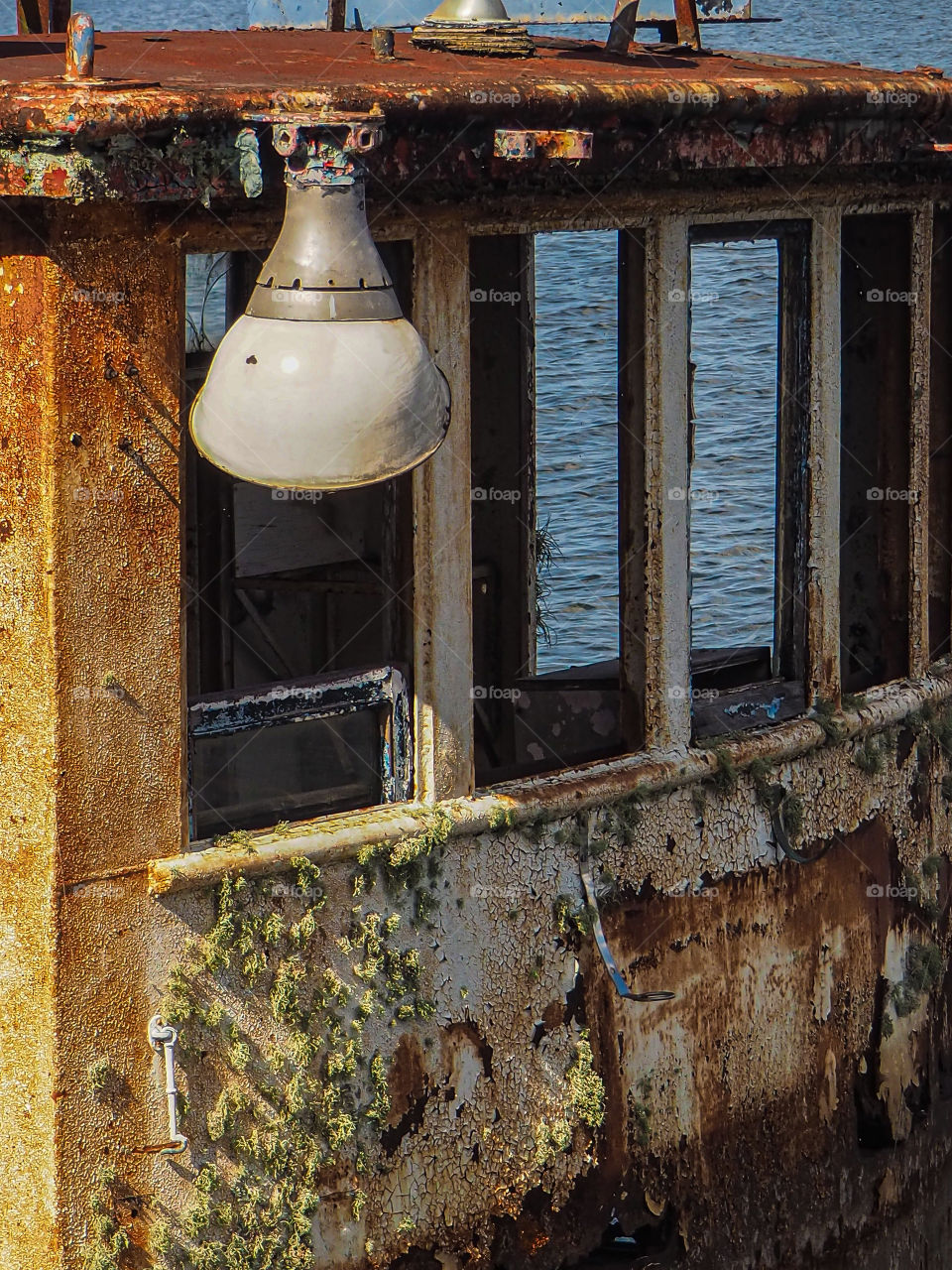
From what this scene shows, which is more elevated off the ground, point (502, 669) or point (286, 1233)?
point (502, 669)

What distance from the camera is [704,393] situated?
20.4m

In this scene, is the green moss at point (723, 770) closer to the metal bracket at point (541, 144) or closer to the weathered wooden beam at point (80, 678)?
the weathered wooden beam at point (80, 678)

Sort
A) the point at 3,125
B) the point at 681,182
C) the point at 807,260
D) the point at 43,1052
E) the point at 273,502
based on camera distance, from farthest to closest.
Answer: the point at 273,502, the point at 807,260, the point at 681,182, the point at 43,1052, the point at 3,125

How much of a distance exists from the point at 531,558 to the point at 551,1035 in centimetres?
273

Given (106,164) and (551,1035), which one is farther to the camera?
(551,1035)

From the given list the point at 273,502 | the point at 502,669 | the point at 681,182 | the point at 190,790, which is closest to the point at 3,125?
the point at 190,790

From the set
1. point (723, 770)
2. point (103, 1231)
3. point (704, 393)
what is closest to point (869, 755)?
point (723, 770)

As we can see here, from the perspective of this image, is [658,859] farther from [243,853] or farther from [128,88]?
[128,88]

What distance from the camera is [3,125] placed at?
3.63m
